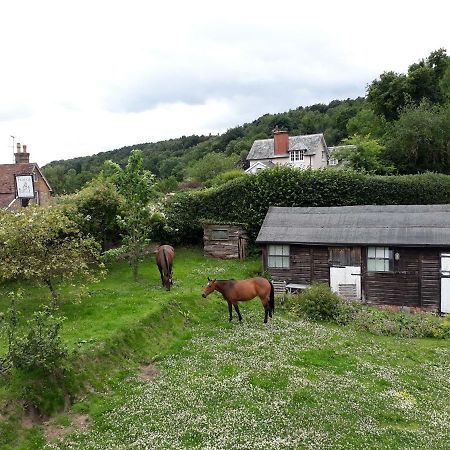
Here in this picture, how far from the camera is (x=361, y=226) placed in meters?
28.8

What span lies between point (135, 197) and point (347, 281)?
14.3 meters

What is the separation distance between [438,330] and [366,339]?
14.3 ft

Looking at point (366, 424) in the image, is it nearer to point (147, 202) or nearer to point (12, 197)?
point (147, 202)

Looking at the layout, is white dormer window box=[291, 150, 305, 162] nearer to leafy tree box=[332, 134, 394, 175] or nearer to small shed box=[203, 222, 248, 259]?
leafy tree box=[332, 134, 394, 175]

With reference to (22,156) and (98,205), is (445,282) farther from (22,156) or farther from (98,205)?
(22,156)

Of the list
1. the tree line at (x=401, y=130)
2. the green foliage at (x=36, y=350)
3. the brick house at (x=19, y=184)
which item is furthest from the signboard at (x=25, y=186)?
the green foliage at (x=36, y=350)

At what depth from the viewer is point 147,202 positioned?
28.0 metres

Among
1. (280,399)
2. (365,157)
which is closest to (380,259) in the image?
(280,399)

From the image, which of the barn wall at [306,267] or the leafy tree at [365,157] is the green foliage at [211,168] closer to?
the leafy tree at [365,157]

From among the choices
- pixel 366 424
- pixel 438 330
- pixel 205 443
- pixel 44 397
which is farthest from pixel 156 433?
pixel 438 330

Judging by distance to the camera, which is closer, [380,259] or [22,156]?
[380,259]

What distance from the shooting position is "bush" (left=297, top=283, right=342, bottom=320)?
80.3 ft

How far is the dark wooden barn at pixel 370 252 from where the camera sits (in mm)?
26297

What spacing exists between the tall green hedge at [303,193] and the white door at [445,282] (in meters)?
11.4
